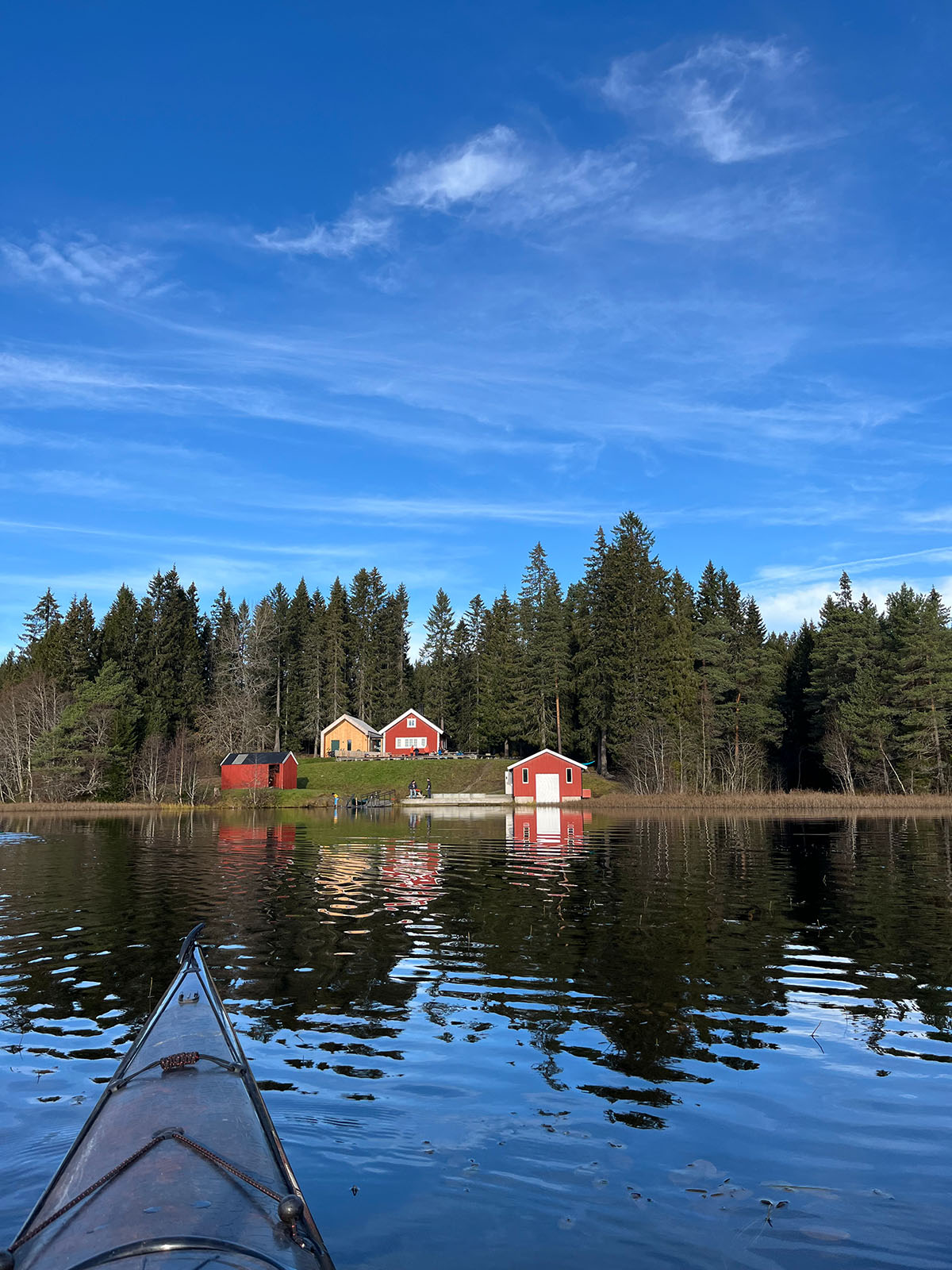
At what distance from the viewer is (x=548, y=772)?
69.2 metres

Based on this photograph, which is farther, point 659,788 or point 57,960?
point 659,788

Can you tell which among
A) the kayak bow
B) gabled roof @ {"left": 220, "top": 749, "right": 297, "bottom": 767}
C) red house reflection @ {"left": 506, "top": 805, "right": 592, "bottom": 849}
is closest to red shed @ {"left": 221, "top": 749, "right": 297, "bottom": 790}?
gabled roof @ {"left": 220, "top": 749, "right": 297, "bottom": 767}

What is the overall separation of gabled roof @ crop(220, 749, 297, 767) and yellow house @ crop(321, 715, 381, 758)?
16.7 meters

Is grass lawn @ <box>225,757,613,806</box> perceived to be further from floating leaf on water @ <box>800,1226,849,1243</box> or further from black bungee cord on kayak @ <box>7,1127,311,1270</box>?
black bungee cord on kayak @ <box>7,1127,311,1270</box>

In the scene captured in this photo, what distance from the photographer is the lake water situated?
6137 mm

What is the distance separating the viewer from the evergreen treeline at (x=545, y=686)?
6825cm

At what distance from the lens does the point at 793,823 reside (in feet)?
152

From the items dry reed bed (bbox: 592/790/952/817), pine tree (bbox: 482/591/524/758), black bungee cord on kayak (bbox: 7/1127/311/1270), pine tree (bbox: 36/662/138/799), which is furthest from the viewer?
pine tree (bbox: 482/591/524/758)

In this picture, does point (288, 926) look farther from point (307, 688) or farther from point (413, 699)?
point (413, 699)

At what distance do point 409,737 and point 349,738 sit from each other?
7765 mm

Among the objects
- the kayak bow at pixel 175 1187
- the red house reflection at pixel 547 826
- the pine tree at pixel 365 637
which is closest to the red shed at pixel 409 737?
the pine tree at pixel 365 637

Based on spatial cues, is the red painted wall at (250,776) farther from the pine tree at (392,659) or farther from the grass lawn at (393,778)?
the pine tree at (392,659)

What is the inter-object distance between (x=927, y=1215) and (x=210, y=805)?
69.8 meters

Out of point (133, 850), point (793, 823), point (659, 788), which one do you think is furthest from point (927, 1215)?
point (659, 788)
